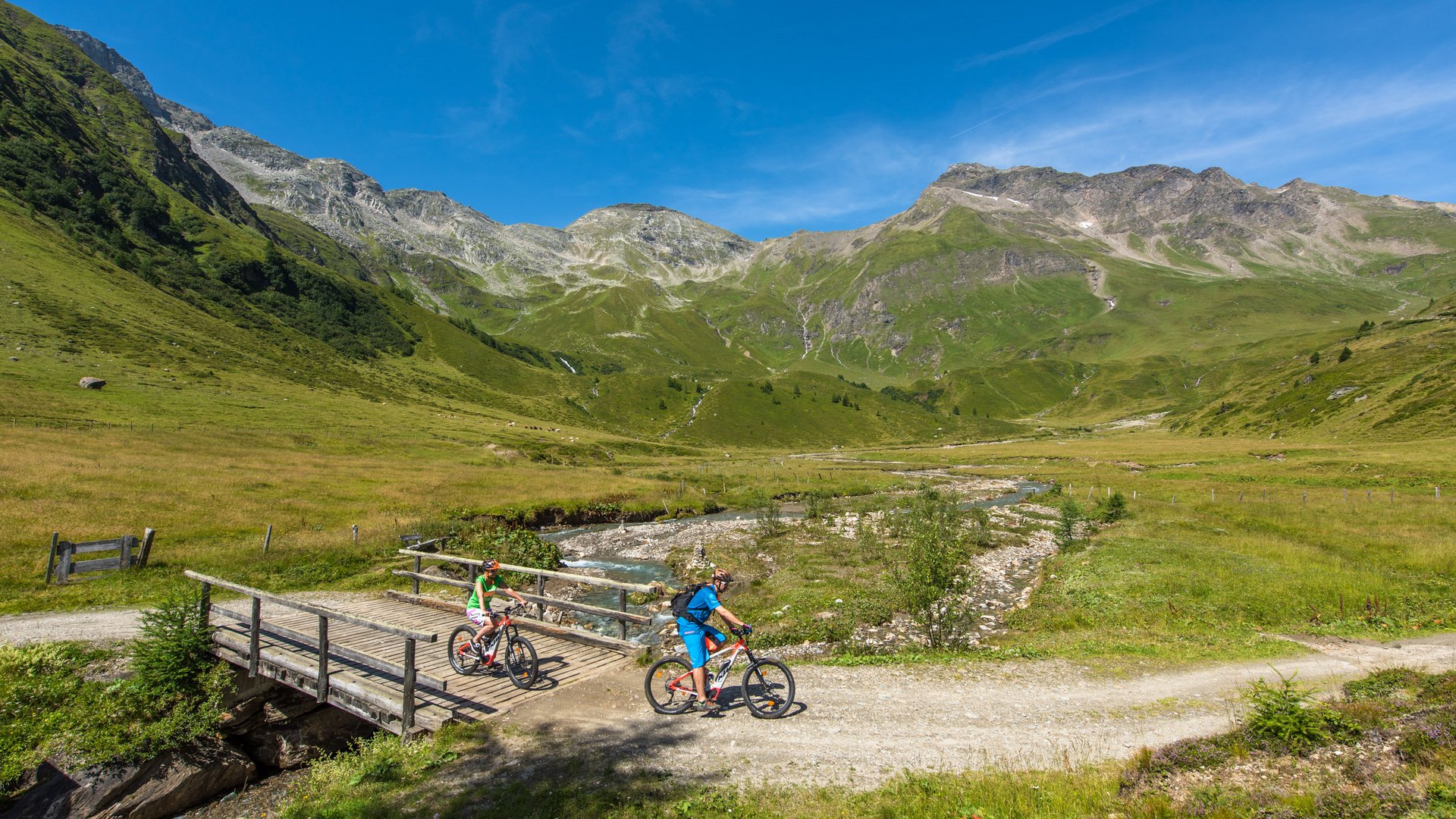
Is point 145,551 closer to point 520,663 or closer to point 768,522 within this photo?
point 520,663

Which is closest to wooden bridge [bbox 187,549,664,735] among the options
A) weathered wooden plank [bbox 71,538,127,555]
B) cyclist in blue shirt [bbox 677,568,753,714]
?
cyclist in blue shirt [bbox 677,568,753,714]

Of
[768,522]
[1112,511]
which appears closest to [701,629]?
[768,522]

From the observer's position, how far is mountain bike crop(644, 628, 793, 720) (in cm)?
1329

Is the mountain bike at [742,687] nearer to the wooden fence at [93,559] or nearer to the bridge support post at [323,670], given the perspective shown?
the bridge support post at [323,670]

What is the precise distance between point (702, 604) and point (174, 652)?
1487cm

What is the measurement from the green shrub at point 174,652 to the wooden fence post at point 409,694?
280 inches

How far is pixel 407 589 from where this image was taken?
31.2 m

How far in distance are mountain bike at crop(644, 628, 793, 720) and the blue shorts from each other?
30cm

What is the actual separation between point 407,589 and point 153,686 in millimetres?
16178

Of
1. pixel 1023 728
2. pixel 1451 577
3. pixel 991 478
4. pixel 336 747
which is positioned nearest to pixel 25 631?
pixel 336 747

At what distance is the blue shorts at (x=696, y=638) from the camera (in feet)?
43.3

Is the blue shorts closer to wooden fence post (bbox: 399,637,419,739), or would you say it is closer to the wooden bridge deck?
the wooden bridge deck

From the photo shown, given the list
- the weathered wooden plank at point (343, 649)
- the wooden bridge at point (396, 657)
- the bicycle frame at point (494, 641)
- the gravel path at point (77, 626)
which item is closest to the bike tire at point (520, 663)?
the wooden bridge at point (396, 657)

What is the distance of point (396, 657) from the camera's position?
58.3ft
